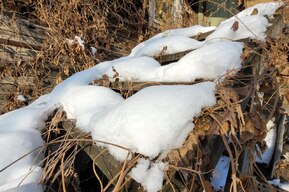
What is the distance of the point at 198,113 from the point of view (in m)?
1.13

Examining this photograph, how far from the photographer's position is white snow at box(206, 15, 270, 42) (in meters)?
2.09

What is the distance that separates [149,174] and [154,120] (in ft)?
0.68

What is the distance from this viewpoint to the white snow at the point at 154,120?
1.05 meters

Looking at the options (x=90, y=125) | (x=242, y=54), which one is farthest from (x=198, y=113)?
(x=242, y=54)

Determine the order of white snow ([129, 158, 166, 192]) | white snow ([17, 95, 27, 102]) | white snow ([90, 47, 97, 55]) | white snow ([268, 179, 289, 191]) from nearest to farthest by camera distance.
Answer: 1. white snow ([129, 158, 166, 192])
2. white snow ([268, 179, 289, 191])
3. white snow ([17, 95, 27, 102])
4. white snow ([90, 47, 97, 55])

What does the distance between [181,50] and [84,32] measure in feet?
8.52

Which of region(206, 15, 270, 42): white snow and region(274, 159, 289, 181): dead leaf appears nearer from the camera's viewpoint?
region(206, 15, 270, 42): white snow

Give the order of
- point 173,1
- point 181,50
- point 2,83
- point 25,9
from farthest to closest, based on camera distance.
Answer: point 173,1 < point 25,9 < point 2,83 < point 181,50

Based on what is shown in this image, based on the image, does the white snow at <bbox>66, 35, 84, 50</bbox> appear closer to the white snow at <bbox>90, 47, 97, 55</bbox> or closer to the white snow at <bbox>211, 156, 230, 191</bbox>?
the white snow at <bbox>90, 47, 97, 55</bbox>

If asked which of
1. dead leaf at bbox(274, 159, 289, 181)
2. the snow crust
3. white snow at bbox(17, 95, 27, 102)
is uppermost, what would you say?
the snow crust

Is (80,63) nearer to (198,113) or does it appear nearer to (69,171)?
(69,171)

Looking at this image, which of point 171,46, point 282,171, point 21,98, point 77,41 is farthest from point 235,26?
point 21,98

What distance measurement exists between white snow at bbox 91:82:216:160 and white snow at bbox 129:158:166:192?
0.04 meters

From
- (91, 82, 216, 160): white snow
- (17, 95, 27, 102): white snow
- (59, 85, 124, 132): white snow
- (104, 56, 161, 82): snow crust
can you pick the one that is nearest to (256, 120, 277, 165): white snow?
(104, 56, 161, 82): snow crust
